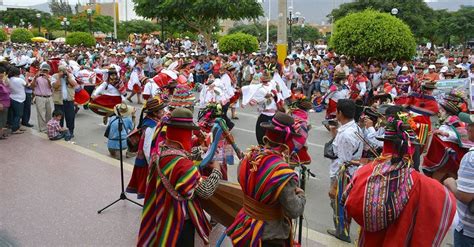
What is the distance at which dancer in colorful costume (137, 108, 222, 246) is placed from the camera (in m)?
4.09

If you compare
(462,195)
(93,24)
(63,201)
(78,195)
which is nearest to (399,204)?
(462,195)

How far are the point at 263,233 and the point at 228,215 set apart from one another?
3.32 ft

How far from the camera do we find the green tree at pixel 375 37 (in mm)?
16859

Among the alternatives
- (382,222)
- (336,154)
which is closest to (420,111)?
(336,154)

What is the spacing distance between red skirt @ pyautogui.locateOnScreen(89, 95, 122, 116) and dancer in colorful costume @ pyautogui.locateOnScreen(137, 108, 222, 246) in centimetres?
502

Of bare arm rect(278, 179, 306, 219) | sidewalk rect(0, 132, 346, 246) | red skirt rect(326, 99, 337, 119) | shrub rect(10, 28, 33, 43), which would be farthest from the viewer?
shrub rect(10, 28, 33, 43)

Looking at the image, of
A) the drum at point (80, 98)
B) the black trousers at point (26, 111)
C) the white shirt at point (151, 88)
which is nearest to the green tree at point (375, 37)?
the white shirt at point (151, 88)

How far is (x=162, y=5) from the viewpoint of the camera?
31188 millimetres

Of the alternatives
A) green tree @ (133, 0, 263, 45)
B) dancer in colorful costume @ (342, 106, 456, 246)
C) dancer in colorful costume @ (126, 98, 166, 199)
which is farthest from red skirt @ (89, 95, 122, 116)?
green tree @ (133, 0, 263, 45)

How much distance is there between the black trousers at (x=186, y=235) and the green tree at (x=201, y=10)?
86.2 ft

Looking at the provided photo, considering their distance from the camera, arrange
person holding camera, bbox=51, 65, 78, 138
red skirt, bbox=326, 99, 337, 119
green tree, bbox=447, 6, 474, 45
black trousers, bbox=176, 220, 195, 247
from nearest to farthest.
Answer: black trousers, bbox=176, 220, 195, 247 → red skirt, bbox=326, 99, 337, 119 → person holding camera, bbox=51, 65, 78, 138 → green tree, bbox=447, 6, 474, 45

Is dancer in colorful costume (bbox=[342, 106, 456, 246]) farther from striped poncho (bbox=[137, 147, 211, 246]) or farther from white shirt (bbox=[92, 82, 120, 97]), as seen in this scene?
white shirt (bbox=[92, 82, 120, 97])

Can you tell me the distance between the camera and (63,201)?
7254 millimetres

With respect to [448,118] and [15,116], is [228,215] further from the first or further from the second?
[15,116]
